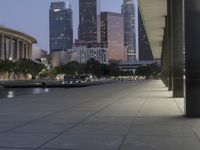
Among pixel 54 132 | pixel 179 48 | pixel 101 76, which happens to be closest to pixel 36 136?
pixel 54 132

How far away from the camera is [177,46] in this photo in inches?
1039

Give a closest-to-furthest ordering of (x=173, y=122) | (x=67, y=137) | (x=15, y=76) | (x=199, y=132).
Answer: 1. (x=67, y=137)
2. (x=199, y=132)
3. (x=173, y=122)
4. (x=15, y=76)

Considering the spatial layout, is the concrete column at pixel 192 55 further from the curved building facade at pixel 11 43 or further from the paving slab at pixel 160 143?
the curved building facade at pixel 11 43

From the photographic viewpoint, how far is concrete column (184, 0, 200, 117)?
14.0 meters

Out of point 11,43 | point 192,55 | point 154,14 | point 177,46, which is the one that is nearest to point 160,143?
point 192,55

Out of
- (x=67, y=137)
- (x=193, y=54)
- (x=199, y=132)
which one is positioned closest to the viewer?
(x=67, y=137)

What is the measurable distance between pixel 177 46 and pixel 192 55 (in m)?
12.5

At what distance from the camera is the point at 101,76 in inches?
7648

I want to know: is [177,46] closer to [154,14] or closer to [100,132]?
[154,14]

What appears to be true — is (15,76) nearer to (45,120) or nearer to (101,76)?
(101,76)

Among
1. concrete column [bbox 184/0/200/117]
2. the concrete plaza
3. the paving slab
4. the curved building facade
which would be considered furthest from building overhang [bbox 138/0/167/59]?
the curved building facade

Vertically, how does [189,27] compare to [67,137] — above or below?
above

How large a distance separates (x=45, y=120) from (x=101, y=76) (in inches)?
7124

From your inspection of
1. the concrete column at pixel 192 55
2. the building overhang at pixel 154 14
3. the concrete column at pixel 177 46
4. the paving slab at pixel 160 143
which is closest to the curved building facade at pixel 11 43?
the building overhang at pixel 154 14
